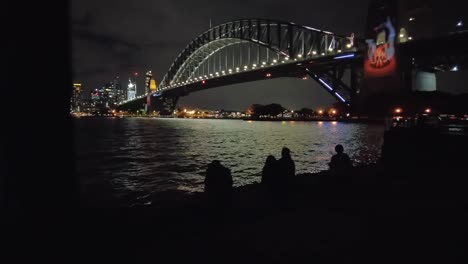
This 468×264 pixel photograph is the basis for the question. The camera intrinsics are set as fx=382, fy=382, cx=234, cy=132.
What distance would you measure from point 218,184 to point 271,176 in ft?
4.79

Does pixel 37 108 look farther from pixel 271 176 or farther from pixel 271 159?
pixel 271 176

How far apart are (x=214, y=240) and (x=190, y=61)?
430 ft

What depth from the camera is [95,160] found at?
2308 cm

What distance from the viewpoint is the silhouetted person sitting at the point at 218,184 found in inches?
222

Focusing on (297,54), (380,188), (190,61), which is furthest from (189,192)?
(190,61)

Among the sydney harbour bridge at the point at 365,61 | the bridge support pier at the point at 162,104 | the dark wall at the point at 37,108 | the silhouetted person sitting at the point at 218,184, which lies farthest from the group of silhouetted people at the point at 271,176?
the bridge support pier at the point at 162,104

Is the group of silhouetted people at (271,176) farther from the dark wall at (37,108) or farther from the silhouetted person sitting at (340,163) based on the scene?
the dark wall at (37,108)

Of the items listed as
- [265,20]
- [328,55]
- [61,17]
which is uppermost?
[265,20]

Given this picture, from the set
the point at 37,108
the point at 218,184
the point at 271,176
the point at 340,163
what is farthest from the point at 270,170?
the point at 37,108

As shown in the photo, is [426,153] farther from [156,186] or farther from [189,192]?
[156,186]

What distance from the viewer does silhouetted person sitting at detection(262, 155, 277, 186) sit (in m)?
6.71

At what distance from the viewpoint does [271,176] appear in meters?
6.91

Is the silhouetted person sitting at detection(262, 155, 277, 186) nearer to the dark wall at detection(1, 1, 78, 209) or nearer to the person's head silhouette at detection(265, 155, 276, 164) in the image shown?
the person's head silhouette at detection(265, 155, 276, 164)

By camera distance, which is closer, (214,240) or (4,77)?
(4,77)
